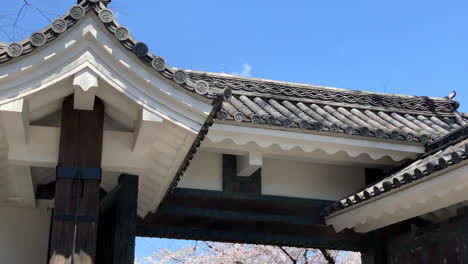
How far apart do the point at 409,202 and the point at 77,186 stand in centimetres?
293

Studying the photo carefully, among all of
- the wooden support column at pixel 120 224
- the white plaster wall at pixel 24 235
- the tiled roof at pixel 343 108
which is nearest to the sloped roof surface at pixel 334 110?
the tiled roof at pixel 343 108

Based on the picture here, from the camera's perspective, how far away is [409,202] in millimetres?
5680

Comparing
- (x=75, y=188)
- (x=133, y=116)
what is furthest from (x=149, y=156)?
(x=75, y=188)

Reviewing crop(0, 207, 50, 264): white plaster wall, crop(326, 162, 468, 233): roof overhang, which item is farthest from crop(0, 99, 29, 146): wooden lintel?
crop(326, 162, 468, 233): roof overhang

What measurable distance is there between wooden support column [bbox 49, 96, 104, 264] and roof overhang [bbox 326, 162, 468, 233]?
2.72 meters

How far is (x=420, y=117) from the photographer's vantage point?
7883 mm

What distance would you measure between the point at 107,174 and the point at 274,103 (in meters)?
2.47

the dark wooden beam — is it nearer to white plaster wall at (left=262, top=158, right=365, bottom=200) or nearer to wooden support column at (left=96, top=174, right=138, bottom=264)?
white plaster wall at (left=262, top=158, right=365, bottom=200)

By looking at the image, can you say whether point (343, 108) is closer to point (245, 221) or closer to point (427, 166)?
point (245, 221)

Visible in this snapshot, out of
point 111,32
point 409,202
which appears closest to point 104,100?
point 111,32

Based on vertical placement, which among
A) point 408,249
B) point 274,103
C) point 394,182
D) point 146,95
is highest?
point 274,103

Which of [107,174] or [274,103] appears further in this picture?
[274,103]

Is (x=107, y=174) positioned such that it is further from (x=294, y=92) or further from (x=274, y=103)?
(x=294, y=92)

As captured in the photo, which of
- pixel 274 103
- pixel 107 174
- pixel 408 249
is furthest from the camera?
pixel 274 103
